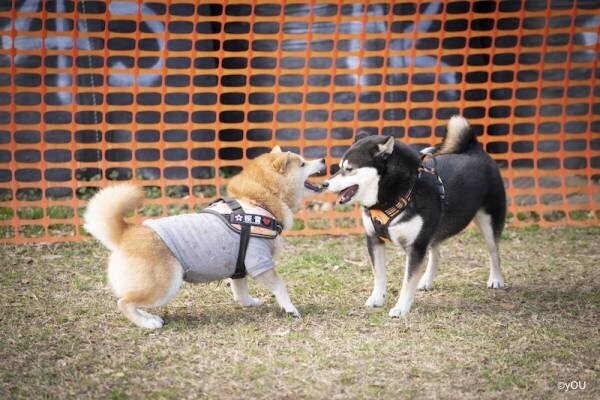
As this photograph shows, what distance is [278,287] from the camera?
442 cm

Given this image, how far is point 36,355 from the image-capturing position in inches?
154

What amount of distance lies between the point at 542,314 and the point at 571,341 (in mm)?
465

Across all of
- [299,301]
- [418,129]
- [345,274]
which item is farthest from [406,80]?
[299,301]

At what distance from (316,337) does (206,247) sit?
844mm

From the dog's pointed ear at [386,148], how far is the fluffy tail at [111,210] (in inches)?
56.7

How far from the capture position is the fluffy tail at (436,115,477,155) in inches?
193

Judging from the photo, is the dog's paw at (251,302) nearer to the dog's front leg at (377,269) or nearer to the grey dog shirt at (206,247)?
the grey dog shirt at (206,247)

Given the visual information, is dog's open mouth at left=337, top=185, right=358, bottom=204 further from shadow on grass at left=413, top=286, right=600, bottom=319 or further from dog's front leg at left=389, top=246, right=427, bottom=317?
shadow on grass at left=413, top=286, right=600, bottom=319

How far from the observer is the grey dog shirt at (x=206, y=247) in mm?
4176

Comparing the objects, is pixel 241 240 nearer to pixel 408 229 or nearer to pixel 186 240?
pixel 186 240

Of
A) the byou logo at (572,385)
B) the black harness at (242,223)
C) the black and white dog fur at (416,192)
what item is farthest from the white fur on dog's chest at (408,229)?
the byou logo at (572,385)

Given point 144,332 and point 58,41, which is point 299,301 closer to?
point 144,332

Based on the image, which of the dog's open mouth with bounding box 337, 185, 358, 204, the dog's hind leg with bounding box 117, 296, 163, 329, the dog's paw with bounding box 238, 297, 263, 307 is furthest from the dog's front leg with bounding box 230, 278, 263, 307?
the dog's open mouth with bounding box 337, 185, 358, 204

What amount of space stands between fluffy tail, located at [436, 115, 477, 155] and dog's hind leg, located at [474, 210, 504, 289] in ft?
1.55
